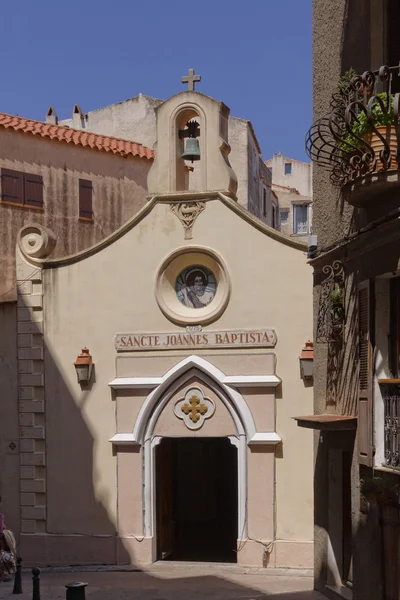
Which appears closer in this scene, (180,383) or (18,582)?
(18,582)

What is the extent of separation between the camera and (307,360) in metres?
19.4

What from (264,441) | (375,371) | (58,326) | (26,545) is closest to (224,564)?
(264,441)

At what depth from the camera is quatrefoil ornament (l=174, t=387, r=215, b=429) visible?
20203 millimetres

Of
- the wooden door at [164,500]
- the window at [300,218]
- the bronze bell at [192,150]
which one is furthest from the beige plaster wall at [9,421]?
the window at [300,218]

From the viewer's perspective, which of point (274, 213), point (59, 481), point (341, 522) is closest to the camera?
point (341, 522)

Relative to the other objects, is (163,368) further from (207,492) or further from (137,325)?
(207,492)

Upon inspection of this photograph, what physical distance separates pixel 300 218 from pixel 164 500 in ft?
98.8

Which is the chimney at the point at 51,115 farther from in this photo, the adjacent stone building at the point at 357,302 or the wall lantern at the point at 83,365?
the adjacent stone building at the point at 357,302

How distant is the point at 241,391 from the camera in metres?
19.9

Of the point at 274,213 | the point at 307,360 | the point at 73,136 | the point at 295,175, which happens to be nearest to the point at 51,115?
the point at 73,136

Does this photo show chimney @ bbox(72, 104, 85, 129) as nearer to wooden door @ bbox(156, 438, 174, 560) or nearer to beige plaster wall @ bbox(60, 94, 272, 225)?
beige plaster wall @ bbox(60, 94, 272, 225)

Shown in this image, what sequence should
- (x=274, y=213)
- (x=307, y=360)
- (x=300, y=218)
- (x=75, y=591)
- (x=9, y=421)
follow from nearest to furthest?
(x=75, y=591) → (x=307, y=360) → (x=9, y=421) → (x=274, y=213) → (x=300, y=218)

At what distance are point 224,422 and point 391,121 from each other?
996 centimetres

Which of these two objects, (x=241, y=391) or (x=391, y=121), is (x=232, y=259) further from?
(x=391, y=121)
